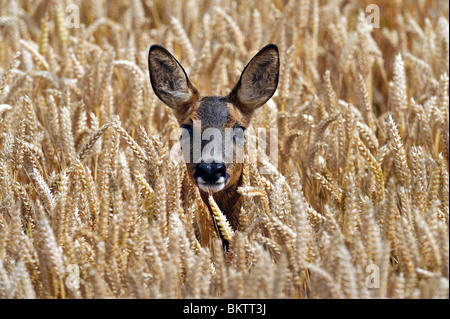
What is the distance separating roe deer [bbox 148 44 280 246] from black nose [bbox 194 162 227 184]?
0.21 ft

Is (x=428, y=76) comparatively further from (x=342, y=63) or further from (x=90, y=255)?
(x=90, y=255)

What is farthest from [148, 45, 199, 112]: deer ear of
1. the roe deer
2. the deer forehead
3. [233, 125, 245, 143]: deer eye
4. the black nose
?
the black nose

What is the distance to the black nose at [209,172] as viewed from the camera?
184 inches

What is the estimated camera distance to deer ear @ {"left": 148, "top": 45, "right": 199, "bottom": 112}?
5367 mm

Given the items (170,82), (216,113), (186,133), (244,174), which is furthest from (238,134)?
(170,82)

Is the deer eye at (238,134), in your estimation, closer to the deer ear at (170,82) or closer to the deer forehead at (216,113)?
the deer forehead at (216,113)

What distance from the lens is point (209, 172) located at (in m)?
4.67

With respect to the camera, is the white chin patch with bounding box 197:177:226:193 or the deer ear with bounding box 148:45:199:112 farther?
the deer ear with bounding box 148:45:199:112

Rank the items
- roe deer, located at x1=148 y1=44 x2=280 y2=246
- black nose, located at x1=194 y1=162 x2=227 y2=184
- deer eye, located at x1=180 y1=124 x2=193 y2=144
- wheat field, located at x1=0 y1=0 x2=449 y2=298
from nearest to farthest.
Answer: wheat field, located at x1=0 y1=0 x2=449 y2=298, black nose, located at x1=194 y1=162 x2=227 y2=184, roe deer, located at x1=148 y1=44 x2=280 y2=246, deer eye, located at x1=180 y1=124 x2=193 y2=144

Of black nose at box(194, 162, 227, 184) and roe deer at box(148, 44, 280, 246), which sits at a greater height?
roe deer at box(148, 44, 280, 246)

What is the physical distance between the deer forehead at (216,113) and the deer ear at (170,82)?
0.16 metres

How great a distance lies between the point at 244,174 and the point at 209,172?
0.84 ft

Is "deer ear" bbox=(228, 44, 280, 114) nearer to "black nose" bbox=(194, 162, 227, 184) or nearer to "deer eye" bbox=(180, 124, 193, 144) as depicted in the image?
"deer eye" bbox=(180, 124, 193, 144)

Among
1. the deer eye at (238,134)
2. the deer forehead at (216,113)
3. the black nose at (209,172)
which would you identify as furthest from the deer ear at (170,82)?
the black nose at (209,172)
